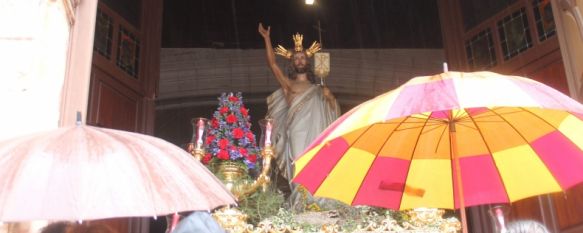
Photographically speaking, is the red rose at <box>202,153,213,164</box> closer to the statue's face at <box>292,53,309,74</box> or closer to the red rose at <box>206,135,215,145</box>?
the red rose at <box>206,135,215,145</box>

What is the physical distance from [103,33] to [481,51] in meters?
3.50

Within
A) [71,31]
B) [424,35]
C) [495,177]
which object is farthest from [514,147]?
[424,35]

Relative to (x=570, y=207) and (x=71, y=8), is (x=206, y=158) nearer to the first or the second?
(x=71, y=8)

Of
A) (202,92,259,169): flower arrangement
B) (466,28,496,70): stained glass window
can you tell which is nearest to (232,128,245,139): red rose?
(202,92,259,169): flower arrangement

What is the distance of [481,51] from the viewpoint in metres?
6.56

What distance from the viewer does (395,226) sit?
5.18 metres

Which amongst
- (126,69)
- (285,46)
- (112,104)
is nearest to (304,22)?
(285,46)

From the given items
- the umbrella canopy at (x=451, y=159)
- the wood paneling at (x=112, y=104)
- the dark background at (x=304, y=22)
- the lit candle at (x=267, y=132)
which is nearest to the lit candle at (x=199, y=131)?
the lit candle at (x=267, y=132)

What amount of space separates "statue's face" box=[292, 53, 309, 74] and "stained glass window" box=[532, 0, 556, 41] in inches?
88.7

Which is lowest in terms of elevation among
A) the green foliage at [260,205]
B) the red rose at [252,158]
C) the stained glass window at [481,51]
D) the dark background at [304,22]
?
the green foliage at [260,205]

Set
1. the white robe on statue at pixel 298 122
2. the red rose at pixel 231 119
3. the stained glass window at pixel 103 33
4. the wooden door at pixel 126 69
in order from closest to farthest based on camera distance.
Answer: the red rose at pixel 231 119 → the wooden door at pixel 126 69 → the stained glass window at pixel 103 33 → the white robe on statue at pixel 298 122

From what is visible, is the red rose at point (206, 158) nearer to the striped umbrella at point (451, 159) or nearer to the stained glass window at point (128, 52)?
the stained glass window at point (128, 52)

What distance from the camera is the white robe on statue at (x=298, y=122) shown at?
6496 mm

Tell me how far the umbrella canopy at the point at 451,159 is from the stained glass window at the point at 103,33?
364cm
